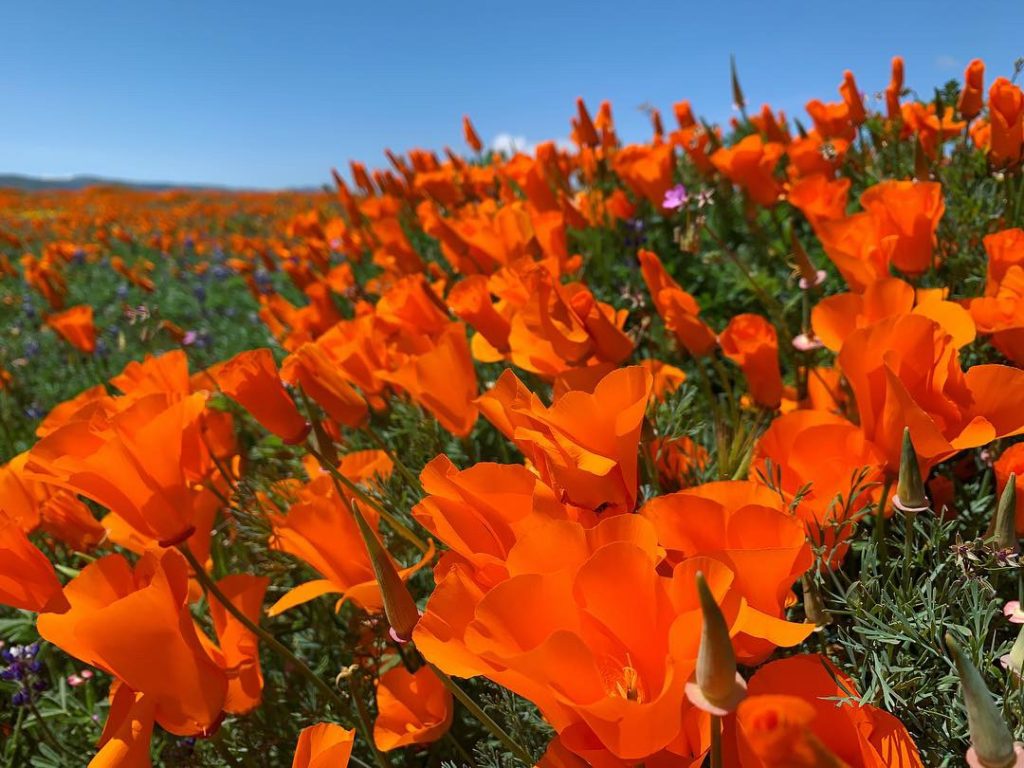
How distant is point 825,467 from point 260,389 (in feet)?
2.99

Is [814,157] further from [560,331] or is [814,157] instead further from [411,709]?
[411,709]

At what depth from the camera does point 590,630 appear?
60 centimetres

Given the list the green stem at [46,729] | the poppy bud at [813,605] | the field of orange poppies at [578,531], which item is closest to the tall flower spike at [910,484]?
the field of orange poppies at [578,531]

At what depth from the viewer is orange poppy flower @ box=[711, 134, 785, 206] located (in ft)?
7.17

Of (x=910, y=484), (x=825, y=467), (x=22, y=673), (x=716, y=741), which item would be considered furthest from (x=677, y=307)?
(x=22, y=673)

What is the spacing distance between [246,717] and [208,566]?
40 cm

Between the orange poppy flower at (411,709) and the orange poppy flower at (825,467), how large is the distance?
Answer: 602 millimetres

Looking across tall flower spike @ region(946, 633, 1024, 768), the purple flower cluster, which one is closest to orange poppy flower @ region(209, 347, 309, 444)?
the purple flower cluster

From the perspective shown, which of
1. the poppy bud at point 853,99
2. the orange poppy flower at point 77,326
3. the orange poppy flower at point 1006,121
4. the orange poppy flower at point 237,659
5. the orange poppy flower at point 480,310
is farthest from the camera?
the orange poppy flower at point 77,326

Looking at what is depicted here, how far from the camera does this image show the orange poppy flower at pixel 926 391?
0.79 metres

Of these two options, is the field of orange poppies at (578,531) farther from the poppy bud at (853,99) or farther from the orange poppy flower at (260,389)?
the poppy bud at (853,99)

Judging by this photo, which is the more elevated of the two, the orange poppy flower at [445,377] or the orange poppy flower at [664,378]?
the orange poppy flower at [445,377]

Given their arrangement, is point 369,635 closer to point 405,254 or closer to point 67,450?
point 67,450

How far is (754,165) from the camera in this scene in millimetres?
2219
